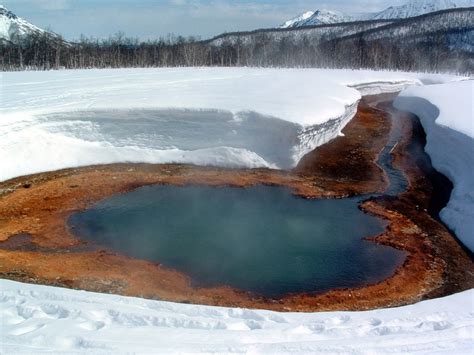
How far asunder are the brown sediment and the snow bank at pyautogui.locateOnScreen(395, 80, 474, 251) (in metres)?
0.48

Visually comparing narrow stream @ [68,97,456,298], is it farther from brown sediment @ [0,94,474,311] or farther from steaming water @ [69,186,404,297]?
brown sediment @ [0,94,474,311]

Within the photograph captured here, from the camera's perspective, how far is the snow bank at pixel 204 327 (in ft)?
16.0

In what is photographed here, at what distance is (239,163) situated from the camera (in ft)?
47.5

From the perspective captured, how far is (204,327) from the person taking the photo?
18.3 feet

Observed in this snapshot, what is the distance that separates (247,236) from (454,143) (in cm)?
961

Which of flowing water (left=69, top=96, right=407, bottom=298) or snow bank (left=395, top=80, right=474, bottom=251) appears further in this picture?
snow bank (left=395, top=80, right=474, bottom=251)

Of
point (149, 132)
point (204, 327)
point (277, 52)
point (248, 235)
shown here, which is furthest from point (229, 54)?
point (204, 327)

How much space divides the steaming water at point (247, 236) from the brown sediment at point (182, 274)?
31cm

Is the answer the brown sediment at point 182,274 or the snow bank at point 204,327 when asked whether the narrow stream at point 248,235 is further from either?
the snow bank at point 204,327

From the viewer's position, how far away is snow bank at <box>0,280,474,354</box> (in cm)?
488

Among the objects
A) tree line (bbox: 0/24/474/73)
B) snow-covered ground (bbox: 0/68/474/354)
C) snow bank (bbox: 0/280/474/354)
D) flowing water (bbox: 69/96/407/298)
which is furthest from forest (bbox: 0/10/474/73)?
snow bank (bbox: 0/280/474/354)

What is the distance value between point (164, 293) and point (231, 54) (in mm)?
57504

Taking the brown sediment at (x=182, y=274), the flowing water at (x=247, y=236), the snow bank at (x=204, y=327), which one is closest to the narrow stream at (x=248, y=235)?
the flowing water at (x=247, y=236)

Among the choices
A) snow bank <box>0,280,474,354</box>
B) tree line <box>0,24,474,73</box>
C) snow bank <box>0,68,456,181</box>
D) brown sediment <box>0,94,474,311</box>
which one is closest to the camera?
snow bank <box>0,280,474,354</box>
